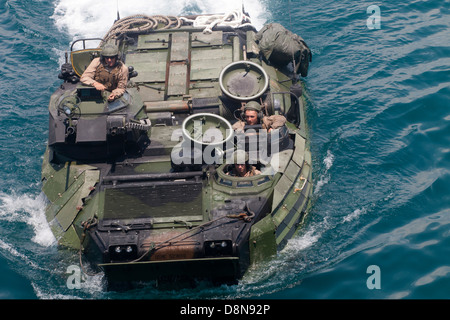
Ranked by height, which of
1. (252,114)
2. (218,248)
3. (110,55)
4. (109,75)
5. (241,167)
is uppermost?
(110,55)

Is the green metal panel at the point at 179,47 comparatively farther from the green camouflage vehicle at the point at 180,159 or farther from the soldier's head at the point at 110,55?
the soldier's head at the point at 110,55

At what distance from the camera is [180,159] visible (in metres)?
15.4

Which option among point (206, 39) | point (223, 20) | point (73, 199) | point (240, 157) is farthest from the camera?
point (223, 20)

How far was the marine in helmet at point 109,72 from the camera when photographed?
689 inches

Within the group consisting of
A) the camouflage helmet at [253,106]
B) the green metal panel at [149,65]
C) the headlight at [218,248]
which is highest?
the green metal panel at [149,65]

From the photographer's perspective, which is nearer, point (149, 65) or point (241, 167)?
point (241, 167)

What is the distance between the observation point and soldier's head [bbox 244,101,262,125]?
17016mm

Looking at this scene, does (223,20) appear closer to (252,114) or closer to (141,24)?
(141,24)

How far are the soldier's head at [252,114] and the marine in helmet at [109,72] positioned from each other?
3557 mm

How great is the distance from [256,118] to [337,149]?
357cm

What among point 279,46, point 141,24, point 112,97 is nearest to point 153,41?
point 141,24

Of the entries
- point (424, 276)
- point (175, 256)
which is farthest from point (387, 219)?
point (175, 256)

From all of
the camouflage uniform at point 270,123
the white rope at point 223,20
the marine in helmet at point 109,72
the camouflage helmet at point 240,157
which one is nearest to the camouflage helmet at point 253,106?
the camouflage uniform at point 270,123
